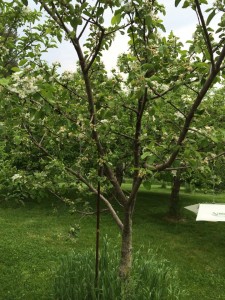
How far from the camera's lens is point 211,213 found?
5668mm

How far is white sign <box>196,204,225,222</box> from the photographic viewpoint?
5.49 meters

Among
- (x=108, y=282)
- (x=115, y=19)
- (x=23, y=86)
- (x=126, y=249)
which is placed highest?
(x=115, y=19)

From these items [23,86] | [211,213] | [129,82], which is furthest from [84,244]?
[23,86]

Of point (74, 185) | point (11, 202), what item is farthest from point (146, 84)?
point (11, 202)

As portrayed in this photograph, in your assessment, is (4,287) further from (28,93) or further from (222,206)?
(28,93)

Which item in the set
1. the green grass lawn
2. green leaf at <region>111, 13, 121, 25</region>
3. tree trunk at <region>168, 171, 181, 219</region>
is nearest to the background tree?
green leaf at <region>111, 13, 121, 25</region>

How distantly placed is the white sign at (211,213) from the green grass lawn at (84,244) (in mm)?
1447

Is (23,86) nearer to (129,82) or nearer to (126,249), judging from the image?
(129,82)

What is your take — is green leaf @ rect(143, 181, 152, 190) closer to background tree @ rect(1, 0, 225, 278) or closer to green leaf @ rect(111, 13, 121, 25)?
background tree @ rect(1, 0, 225, 278)

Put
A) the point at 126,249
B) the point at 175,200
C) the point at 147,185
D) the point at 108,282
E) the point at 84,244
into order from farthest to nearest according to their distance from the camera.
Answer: the point at 175,200 < the point at 84,244 < the point at 108,282 < the point at 126,249 < the point at 147,185

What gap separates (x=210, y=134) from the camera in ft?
10.3

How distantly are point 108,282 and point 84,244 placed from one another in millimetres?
6185

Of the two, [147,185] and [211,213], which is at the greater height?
[147,185]

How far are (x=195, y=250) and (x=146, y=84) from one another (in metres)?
9.58
